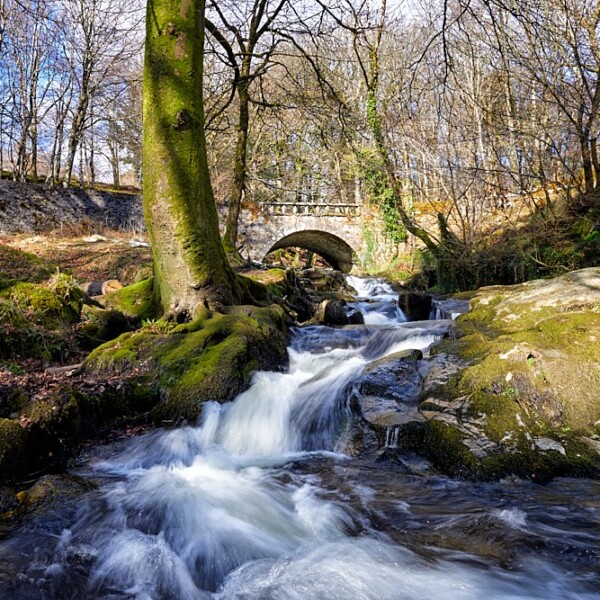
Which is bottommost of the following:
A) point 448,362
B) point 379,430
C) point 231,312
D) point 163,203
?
point 379,430

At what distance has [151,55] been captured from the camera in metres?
5.42

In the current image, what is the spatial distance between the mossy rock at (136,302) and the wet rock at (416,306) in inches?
263

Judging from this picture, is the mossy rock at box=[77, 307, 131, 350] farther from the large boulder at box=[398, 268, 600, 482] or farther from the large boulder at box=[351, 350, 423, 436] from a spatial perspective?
the large boulder at box=[398, 268, 600, 482]

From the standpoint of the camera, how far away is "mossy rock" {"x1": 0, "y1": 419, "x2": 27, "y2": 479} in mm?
2975

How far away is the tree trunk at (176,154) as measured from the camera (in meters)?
5.38

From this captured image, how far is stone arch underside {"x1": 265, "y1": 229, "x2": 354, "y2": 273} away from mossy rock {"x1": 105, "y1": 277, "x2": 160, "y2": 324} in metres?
15.7

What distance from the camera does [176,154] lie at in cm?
541

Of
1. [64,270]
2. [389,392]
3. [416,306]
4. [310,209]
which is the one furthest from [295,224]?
[389,392]

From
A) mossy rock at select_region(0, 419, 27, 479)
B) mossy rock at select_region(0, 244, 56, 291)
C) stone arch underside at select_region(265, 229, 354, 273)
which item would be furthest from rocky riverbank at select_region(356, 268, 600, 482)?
stone arch underside at select_region(265, 229, 354, 273)

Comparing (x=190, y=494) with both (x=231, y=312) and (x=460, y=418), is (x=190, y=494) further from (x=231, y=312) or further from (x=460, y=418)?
(x=231, y=312)

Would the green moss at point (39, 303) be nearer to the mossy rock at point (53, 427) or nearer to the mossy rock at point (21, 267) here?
the mossy rock at point (21, 267)

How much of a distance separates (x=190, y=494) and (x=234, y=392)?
55.8 inches

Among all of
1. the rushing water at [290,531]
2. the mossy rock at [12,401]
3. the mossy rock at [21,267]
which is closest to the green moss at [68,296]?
the mossy rock at [21,267]

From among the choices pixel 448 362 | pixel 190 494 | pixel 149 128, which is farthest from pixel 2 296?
pixel 448 362
